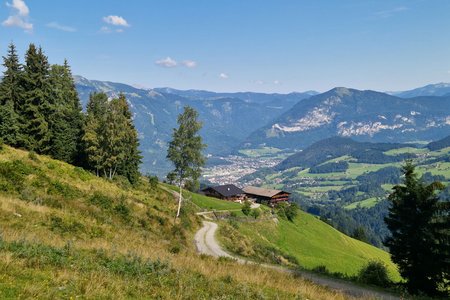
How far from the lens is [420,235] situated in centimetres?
2498

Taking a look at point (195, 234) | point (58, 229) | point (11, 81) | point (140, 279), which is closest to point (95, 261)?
point (140, 279)

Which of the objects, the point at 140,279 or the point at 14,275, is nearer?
the point at 14,275

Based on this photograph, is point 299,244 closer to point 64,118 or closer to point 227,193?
point 64,118

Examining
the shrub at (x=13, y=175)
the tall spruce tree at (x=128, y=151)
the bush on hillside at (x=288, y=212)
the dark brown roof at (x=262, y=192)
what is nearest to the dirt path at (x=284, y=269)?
the tall spruce tree at (x=128, y=151)

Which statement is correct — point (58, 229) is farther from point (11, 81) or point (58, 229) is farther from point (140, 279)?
point (11, 81)

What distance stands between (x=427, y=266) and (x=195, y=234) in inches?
1338

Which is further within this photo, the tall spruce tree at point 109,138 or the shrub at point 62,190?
the tall spruce tree at point 109,138

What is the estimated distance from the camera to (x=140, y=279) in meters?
12.2

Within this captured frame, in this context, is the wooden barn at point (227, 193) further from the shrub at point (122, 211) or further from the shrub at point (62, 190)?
the shrub at point (62, 190)

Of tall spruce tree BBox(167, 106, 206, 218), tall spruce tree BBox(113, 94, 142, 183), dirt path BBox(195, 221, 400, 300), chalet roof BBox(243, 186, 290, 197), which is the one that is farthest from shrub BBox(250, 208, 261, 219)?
chalet roof BBox(243, 186, 290, 197)

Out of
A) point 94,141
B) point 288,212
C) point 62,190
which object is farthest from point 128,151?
point 288,212

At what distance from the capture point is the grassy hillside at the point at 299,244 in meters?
54.8

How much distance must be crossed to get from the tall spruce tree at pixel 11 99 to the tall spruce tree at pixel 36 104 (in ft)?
3.69

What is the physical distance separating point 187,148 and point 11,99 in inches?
1029
